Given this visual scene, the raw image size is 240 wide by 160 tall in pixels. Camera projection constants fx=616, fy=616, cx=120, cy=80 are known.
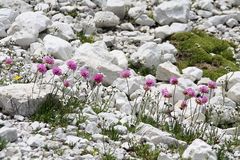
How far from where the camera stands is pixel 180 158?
895 cm

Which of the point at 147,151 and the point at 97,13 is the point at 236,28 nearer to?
the point at 97,13

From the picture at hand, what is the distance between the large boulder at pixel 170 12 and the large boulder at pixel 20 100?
7.64 meters

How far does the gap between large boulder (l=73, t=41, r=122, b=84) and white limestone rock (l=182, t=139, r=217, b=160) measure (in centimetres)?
388

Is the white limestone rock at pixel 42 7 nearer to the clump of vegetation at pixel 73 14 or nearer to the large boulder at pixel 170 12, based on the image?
the clump of vegetation at pixel 73 14

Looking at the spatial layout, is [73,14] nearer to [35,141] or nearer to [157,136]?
[157,136]

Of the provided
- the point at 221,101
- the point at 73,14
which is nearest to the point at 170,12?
the point at 73,14

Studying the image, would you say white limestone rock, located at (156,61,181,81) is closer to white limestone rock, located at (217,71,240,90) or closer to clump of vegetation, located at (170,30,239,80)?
clump of vegetation, located at (170,30,239,80)

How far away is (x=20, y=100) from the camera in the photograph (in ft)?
31.1

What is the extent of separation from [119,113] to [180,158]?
2.01 metres

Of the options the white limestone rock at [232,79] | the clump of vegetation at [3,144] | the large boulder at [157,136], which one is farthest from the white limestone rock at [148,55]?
the clump of vegetation at [3,144]

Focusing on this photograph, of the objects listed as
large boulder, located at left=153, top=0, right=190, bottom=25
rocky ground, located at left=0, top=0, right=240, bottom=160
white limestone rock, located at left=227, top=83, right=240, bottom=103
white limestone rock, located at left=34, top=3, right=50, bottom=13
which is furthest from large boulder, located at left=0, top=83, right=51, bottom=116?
large boulder, located at left=153, top=0, right=190, bottom=25

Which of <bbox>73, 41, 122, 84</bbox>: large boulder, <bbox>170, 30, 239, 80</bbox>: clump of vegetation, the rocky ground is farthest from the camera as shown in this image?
<bbox>170, 30, 239, 80</bbox>: clump of vegetation

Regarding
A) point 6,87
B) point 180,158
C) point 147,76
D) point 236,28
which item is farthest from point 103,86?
point 236,28

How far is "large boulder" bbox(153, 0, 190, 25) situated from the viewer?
16.7 meters
